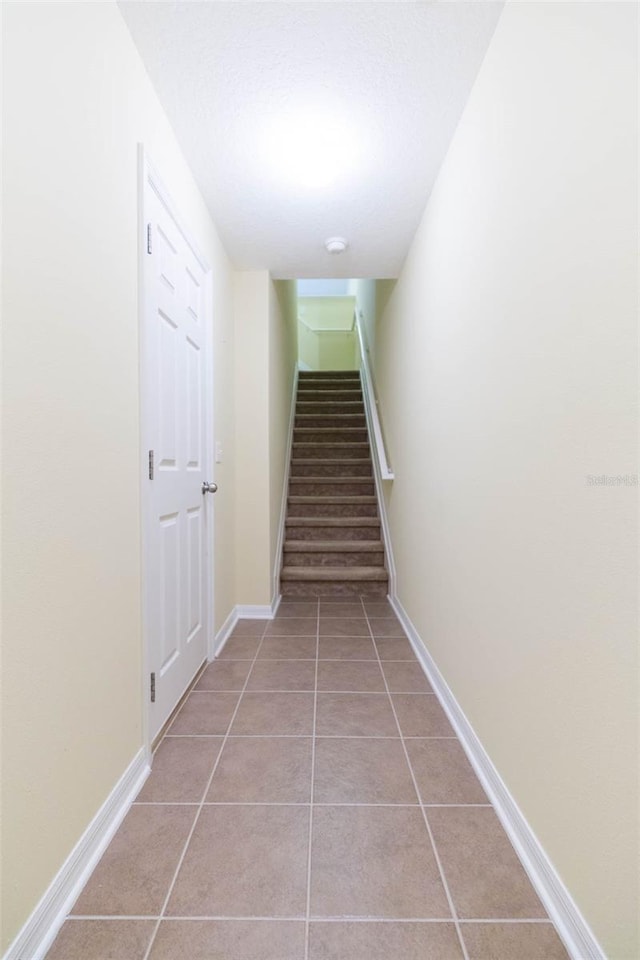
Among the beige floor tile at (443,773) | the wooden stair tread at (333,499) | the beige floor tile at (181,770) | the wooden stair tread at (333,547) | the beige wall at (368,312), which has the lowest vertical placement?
the beige floor tile at (181,770)

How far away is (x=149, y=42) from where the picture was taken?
131 centimetres

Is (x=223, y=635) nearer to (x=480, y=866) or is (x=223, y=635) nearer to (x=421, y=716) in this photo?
(x=421, y=716)

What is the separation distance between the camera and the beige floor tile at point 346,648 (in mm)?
2275

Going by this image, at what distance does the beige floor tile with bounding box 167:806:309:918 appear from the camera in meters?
0.96

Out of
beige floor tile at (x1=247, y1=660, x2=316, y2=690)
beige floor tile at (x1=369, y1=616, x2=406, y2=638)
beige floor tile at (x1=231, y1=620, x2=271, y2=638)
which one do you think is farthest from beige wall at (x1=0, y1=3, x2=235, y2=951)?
beige floor tile at (x1=369, y1=616, x2=406, y2=638)

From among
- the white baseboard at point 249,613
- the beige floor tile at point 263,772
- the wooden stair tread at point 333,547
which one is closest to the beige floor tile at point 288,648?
the white baseboard at point 249,613

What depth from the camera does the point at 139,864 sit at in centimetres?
107

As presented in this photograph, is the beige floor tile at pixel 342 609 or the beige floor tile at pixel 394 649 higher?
the beige floor tile at pixel 394 649

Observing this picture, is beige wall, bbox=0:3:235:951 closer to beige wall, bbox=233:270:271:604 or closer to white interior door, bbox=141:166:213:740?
white interior door, bbox=141:166:213:740

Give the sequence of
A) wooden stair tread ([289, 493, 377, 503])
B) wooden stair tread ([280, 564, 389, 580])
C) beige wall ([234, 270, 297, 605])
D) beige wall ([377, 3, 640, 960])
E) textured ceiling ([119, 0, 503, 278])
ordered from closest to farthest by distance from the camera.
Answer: beige wall ([377, 3, 640, 960]) → textured ceiling ([119, 0, 503, 278]) → beige wall ([234, 270, 297, 605]) → wooden stair tread ([280, 564, 389, 580]) → wooden stair tread ([289, 493, 377, 503])

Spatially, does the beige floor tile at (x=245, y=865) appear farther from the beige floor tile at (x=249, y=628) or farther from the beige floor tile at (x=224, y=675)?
the beige floor tile at (x=249, y=628)

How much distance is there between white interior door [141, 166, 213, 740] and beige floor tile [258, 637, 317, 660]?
37 centimetres

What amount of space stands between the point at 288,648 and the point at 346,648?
1.06 ft

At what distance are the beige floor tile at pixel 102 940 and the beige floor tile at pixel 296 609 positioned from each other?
6.38 feet
